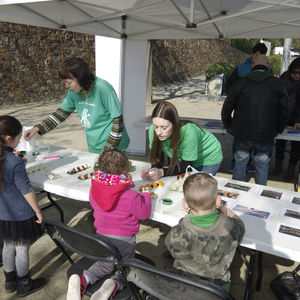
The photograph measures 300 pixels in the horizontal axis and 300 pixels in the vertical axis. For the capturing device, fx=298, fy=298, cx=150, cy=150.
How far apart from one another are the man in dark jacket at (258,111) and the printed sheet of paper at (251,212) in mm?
1304

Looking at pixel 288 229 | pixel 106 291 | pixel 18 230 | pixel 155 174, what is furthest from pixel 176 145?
pixel 18 230

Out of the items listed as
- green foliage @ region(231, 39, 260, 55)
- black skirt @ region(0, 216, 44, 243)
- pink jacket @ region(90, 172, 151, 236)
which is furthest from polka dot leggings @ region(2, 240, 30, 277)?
green foliage @ region(231, 39, 260, 55)

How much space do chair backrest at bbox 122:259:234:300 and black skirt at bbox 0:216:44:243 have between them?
3.15 ft

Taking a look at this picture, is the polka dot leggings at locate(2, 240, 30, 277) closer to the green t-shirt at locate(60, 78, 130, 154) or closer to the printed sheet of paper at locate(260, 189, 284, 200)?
the green t-shirt at locate(60, 78, 130, 154)

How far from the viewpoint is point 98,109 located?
2.64 m

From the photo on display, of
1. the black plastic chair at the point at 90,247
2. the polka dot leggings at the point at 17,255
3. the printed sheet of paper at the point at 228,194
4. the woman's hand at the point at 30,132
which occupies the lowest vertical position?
the polka dot leggings at the point at 17,255

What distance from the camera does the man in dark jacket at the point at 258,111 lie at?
290 cm

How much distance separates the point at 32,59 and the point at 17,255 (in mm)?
9173

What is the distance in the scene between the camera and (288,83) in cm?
429

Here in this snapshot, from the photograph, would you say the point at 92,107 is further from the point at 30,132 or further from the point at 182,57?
the point at 182,57

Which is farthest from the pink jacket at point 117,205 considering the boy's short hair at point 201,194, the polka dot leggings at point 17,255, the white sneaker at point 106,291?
the polka dot leggings at point 17,255

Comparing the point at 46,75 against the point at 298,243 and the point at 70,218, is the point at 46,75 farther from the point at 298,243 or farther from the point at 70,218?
the point at 298,243

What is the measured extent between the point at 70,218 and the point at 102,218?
5.59 feet

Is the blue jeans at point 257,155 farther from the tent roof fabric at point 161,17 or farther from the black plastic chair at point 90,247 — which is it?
the black plastic chair at point 90,247
